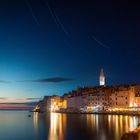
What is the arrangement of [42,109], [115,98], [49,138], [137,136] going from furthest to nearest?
1. [42,109]
2. [115,98]
3. [49,138]
4. [137,136]

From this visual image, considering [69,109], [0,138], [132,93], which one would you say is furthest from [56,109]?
[0,138]

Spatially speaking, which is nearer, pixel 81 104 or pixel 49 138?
pixel 49 138

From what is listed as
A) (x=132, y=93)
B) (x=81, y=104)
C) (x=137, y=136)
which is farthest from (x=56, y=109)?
(x=137, y=136)

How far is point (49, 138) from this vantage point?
1248 inches

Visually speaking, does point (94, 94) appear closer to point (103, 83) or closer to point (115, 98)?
point (115, 98)

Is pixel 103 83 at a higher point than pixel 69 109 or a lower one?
higher

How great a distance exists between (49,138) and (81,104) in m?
81.1

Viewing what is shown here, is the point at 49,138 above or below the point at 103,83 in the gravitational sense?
below

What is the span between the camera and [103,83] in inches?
5231

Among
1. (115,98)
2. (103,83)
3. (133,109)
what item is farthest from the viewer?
(103,83)

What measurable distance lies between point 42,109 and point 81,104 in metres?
43.0

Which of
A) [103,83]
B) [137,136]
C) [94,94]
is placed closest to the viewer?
[137,136]

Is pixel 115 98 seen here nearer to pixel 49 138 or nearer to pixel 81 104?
pixel 81 104

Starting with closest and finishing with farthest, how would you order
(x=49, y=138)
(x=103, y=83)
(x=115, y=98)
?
(x=49, y=138)
(x=115, y=98)
(x=103, y=83)
